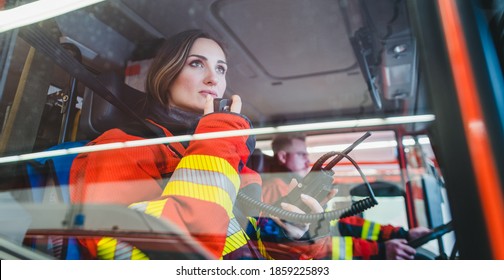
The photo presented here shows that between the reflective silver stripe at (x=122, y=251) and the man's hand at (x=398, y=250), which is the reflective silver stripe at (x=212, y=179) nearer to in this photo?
the reflective silver stripe at (x=122, y=251)

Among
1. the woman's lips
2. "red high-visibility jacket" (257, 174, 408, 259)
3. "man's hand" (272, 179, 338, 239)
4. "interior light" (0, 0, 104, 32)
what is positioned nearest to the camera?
"red high-visibility jacket" (257, 174, 408, 259)

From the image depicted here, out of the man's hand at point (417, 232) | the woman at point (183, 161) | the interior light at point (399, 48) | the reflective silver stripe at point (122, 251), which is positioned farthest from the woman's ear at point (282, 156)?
the interior light at point (399, 48)

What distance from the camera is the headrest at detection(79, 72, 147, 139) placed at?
4.69ft

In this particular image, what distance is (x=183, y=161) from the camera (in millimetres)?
1220

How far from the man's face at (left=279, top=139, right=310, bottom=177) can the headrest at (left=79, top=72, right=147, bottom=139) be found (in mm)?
658

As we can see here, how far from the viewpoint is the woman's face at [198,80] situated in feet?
4.49

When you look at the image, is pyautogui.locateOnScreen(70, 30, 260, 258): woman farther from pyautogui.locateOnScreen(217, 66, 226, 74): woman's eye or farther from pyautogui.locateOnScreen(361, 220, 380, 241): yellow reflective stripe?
pyautogui.locateOnScreen(361, 220, 380, 241): yellow reflective stripe

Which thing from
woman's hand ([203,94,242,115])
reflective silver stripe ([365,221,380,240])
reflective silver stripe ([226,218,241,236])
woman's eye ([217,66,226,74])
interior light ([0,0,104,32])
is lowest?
reflective silver stripe ([365,221,380,240])

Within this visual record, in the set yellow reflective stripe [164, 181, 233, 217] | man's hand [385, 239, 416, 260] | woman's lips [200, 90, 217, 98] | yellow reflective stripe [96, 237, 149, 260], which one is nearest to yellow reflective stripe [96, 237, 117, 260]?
yellow reflective stripe [96, 237, 149, 260]

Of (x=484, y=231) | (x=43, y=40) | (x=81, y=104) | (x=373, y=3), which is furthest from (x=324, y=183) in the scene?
(x=43, y=40)

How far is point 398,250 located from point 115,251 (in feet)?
3.01

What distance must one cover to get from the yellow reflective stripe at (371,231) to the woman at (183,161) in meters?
0.39

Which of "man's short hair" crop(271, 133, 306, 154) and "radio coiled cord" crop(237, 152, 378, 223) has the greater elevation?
"man's short hair" crop(271, 133, 306, 154)

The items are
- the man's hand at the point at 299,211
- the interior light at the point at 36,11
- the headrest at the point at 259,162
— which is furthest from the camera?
the interior light at the point at 36,11
